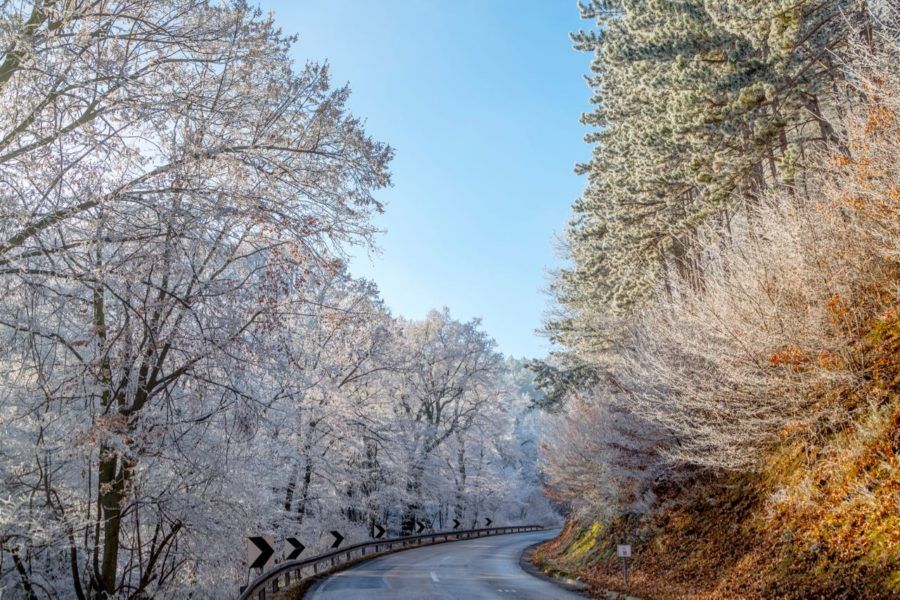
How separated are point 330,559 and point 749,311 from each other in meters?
16.5

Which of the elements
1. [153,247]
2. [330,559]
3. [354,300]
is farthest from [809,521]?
[330,559]

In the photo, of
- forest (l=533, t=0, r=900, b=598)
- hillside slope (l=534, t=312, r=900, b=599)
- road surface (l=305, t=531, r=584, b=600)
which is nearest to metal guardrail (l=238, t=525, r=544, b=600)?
road surface (l=305, t=531, r=584, b=600)

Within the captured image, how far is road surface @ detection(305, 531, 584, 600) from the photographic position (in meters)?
13.1

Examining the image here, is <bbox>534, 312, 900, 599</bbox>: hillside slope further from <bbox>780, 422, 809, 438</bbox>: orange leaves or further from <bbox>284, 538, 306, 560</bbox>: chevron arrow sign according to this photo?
<bbox>284, 538, 306, 560</bbox>: chevron arrow sign

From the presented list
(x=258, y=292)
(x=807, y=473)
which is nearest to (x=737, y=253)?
(x=807, y=473)

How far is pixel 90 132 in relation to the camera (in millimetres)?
5809

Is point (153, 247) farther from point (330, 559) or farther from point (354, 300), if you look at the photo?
point (330, 559)

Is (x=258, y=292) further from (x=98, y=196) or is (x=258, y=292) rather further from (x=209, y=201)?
(x=98, y=196)

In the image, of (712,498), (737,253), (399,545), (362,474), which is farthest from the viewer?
(399,545)

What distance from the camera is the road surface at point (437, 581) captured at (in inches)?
515

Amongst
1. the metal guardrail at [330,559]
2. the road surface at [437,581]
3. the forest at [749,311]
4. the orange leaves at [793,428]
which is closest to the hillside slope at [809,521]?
the forest at [749,311]

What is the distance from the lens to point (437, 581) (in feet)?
51.0

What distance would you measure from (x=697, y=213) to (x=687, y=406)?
5.56 m

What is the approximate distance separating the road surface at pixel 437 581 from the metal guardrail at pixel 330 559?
0.80 m
